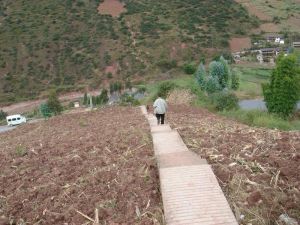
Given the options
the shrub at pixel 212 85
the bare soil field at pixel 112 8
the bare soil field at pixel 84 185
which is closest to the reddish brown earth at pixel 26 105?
the shrub at pixel 212 85

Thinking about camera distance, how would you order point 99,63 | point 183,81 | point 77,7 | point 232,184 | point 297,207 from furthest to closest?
point 77,7
point 99,63
point 183,81
point 232,184
point 297,207

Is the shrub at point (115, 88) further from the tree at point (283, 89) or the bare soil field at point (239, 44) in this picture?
the bare soil field at point (239, 44)

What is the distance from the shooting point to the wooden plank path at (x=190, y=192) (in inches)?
209

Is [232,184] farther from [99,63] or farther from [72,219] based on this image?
[99,63]

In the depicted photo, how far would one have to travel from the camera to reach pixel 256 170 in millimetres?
6777

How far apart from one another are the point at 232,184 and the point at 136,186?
129 cm

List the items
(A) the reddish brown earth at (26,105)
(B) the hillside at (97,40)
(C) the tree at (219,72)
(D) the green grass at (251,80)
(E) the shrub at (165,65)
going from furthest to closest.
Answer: (E) the shrub at (165,65) → (B) the hillside at (97,40) → (D) the green grass at (251,80) → (A) the reddish brown earth at (26,105) → (C) the tree at (219,72)

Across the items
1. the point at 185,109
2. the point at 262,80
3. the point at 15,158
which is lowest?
the point at 262,80

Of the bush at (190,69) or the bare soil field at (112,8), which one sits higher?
the bare soil field at (112,8)

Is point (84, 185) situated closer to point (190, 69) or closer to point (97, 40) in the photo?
point (190, 69)

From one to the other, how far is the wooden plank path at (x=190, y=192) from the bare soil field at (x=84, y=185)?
17 centimetres

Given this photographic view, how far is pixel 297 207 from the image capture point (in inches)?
226

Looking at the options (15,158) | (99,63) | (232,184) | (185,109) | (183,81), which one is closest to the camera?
(232,184)

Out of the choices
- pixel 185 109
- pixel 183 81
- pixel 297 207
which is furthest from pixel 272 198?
pixel 183 81
